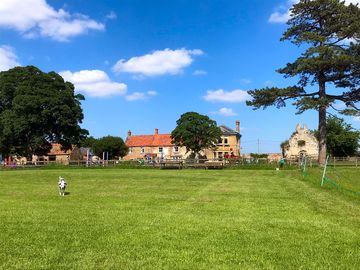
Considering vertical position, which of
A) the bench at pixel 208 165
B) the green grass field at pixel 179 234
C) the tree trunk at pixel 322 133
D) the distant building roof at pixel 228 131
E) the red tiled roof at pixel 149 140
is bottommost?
the green grass field at pixel 179 234

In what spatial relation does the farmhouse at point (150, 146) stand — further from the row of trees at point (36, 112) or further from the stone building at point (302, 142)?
the row of trees at point (36, 112)

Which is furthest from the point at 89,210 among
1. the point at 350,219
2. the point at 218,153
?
the point at 218,153

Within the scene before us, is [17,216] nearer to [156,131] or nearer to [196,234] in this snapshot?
[196,234]

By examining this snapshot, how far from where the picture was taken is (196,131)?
80562 mm

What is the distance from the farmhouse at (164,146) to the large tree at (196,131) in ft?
44.5

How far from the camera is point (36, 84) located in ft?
194

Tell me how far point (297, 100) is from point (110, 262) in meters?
36.1

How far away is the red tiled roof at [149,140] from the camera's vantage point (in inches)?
4067

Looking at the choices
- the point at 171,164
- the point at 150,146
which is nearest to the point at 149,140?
the point at 150,146

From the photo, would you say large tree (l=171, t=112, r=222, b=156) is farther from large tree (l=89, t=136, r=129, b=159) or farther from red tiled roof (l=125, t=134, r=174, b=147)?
red tiled roof (l=125, t=134, r=174, b=147)

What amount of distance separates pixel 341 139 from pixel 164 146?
3986cm

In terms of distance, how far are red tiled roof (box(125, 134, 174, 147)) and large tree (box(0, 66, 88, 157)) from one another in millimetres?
41120

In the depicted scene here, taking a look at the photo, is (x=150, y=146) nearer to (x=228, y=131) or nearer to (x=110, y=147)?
(x=110, y=147)

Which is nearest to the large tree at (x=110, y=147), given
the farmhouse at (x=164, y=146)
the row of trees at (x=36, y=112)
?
the farmhouse at (x=164, y=146)
